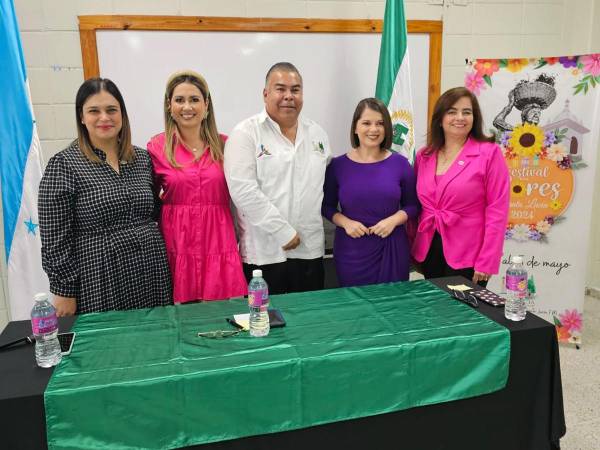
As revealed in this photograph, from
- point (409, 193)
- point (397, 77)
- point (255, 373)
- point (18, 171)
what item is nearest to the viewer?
point (255, 373)

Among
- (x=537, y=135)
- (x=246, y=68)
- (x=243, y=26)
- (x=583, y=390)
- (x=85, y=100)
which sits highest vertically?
(x=243, y=26)

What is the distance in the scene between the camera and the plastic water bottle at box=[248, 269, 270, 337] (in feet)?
4.96

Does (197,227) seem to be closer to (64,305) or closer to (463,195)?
(64,305)

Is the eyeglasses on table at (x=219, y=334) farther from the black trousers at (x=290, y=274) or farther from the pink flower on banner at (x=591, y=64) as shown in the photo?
the pink flower on banner at (x=591, y=64)

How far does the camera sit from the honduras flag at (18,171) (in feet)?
7.61

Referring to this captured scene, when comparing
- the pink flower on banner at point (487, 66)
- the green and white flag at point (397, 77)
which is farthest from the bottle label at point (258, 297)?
the pink flower on banner at point (487, 66)

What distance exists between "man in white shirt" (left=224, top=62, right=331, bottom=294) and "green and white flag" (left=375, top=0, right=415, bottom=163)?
87cm

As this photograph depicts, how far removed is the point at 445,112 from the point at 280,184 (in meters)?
0.83

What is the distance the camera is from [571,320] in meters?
2.98

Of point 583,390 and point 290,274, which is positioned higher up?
point 290,274

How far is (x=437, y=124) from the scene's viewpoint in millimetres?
2227

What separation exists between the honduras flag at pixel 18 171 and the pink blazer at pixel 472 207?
1989 millimetres

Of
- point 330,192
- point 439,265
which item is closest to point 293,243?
point 330,192

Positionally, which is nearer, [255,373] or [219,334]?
[255,373]
